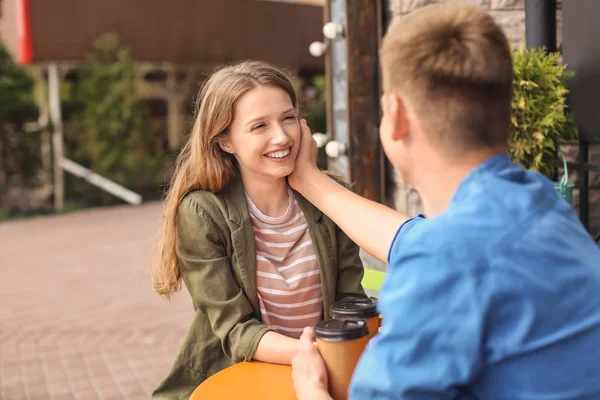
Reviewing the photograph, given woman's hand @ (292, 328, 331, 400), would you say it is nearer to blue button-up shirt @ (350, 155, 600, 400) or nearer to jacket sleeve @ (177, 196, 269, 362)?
blue button-up shirt @ (350, 155, 600, 400)

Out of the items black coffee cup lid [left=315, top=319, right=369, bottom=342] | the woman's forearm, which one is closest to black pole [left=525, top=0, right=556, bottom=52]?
the woman's forearm

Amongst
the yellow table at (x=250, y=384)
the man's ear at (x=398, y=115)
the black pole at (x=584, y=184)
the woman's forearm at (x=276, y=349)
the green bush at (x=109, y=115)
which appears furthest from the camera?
the green bush at (x=109, y=115)

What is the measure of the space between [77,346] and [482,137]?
4.64m

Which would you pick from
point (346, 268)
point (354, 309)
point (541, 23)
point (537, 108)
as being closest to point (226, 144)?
point (346, 268)

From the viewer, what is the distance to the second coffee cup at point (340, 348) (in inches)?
51.7

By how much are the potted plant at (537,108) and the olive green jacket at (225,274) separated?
1.32 metres

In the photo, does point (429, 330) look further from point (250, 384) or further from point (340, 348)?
point (250, 384)

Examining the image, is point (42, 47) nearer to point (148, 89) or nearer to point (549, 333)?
point (148, 89)

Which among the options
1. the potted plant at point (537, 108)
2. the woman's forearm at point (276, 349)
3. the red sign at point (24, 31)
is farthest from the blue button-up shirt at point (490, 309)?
the red sign at point (24, 31)

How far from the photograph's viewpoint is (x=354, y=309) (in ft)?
4.68

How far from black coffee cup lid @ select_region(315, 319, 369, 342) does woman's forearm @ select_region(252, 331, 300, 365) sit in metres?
0.32

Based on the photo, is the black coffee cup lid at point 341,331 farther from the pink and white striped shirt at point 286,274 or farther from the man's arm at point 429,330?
the pink and white striped shirt at point 286,274

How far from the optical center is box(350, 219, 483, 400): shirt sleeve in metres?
0.99

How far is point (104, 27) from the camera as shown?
11.5 meters
